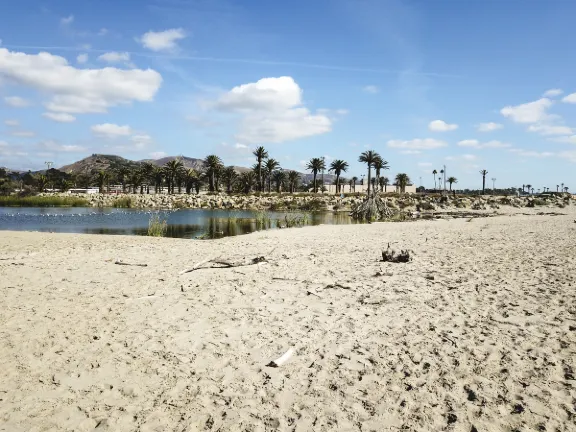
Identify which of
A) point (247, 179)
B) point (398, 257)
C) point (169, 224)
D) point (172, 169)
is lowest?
point (169, 224)

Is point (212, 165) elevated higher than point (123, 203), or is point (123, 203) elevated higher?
point (212, 165)

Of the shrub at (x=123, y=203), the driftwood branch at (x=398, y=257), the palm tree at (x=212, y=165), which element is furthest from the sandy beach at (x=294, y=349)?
the palm tree at (x=212, y=165)

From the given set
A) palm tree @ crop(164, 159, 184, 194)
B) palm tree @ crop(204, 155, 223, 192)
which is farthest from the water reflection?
palm tree @ crop(164, 159, 184, 194)

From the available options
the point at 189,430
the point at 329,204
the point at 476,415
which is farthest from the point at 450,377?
the point at 329,204

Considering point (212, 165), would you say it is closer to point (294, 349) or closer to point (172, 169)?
point (172, 169)

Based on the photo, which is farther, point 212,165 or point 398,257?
point 212,165

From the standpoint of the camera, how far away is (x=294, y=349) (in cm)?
604

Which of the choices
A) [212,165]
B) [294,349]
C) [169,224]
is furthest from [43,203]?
[294,349]

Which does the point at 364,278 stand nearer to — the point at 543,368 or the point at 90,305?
the point at 543,368

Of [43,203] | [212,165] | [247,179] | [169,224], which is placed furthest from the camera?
[247,179]

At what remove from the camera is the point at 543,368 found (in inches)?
203

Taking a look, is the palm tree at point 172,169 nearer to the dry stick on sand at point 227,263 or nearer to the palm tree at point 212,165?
the palm tree at point 212,165

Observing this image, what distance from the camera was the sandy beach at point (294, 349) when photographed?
4.45 meters

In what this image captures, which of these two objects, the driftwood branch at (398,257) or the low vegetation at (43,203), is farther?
the low vegetation at (43,203)
